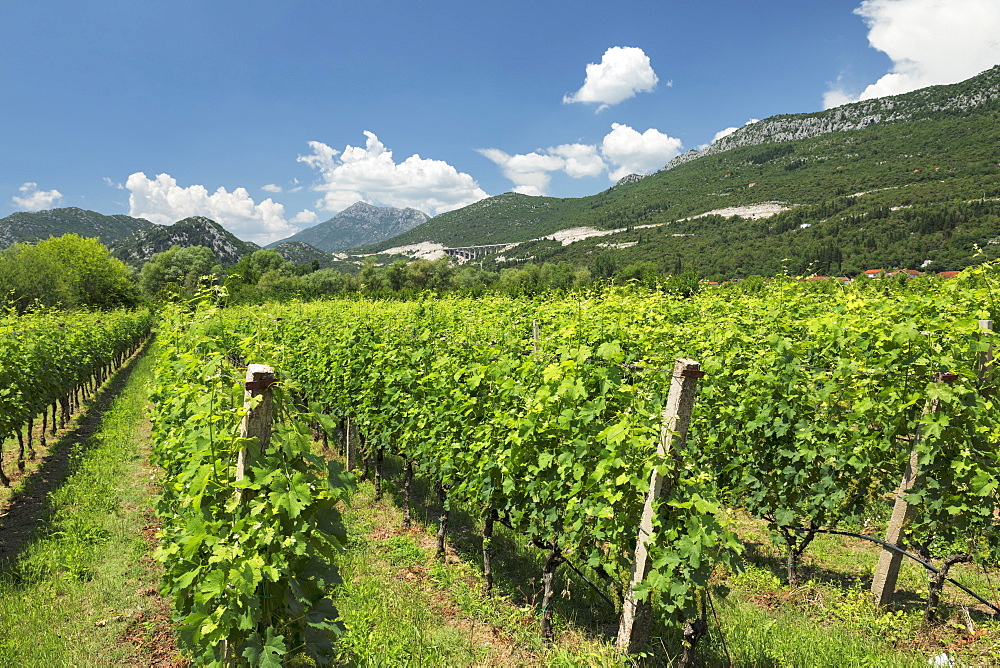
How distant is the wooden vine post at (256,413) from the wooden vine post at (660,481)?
2.20 metres

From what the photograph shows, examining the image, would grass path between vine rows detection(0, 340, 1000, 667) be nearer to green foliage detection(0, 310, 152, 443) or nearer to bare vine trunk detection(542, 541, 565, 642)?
bare vine trunk detection(542, 541, 565, 642)

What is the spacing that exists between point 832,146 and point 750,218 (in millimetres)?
74943

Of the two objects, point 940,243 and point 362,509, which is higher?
point 940,243

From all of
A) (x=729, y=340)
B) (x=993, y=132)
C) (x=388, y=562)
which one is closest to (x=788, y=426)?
(x=729, y=340)

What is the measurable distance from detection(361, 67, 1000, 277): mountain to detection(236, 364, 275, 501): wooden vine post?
7575 centimetres

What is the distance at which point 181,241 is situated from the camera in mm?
162625

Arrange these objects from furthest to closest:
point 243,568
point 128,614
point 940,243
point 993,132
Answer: point 993,132, point 940,243, point 128,614, point 243,568

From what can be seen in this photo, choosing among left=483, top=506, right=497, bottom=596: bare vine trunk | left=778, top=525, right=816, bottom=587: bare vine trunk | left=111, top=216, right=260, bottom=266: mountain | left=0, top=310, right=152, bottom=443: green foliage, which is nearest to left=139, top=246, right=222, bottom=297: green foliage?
left=0, top=310, right=152, bottom=443: green foliage

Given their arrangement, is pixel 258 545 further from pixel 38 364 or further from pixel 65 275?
pixel 65 275

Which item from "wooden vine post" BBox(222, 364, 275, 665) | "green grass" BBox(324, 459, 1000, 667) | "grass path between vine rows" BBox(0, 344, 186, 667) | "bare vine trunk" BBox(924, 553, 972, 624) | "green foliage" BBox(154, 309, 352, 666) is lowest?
"grass path between vine rows" BBox(0, 344, 186, 667)

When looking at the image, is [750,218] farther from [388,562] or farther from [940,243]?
[388,562]

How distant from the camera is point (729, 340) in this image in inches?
227

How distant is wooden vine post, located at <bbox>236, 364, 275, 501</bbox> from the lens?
86.9 inches

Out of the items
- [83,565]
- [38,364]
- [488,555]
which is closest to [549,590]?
[488,555]
